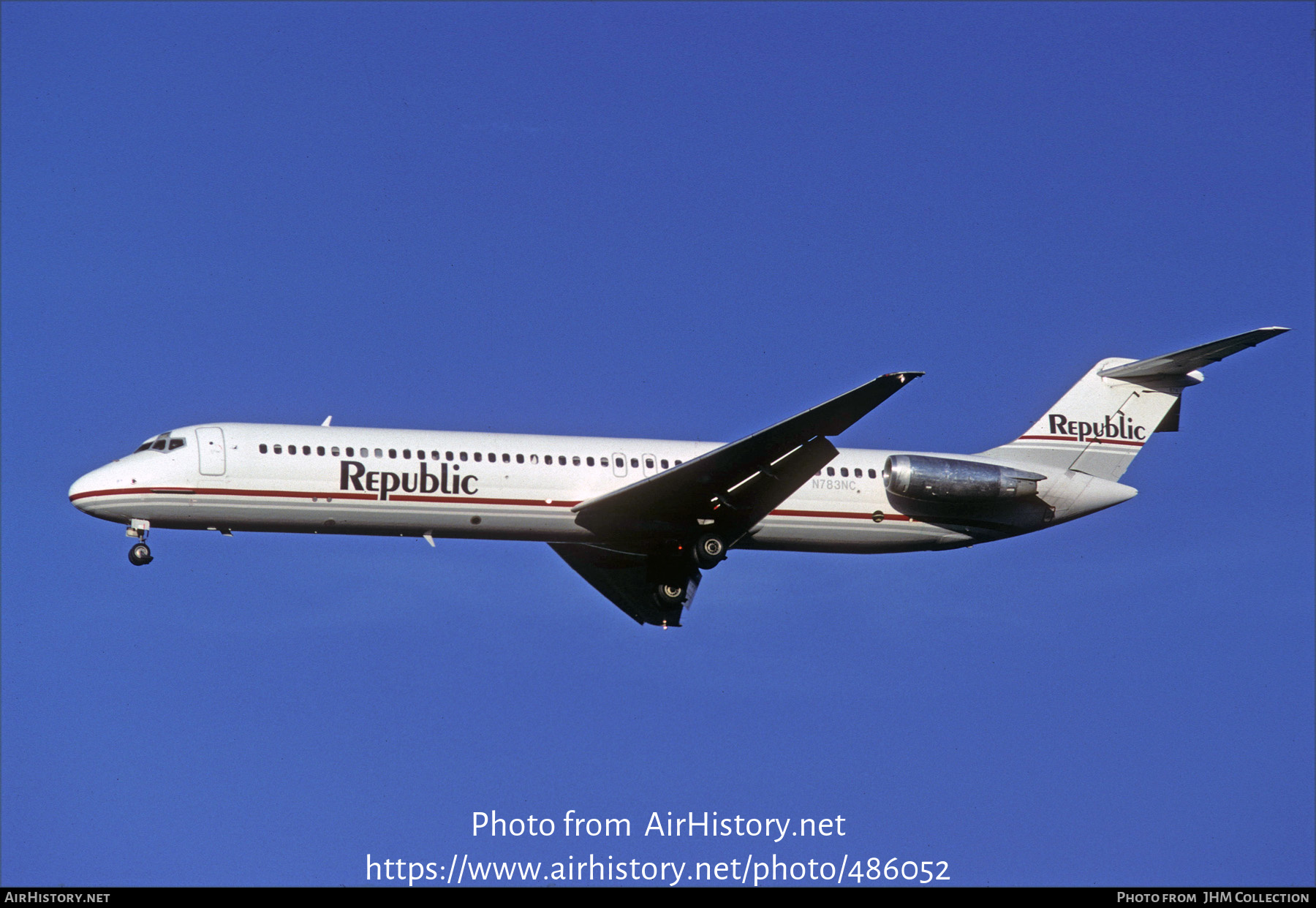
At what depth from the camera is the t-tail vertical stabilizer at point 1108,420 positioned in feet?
124

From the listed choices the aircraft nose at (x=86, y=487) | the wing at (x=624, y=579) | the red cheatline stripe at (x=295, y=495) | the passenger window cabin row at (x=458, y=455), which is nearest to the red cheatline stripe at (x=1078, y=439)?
the wing at (x=624, y=579)

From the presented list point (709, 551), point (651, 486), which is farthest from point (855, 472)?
point (651, 486)

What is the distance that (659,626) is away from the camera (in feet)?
122

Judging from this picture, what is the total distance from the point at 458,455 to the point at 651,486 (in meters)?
4.15

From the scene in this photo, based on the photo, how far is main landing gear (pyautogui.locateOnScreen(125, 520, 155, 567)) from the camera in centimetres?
3178

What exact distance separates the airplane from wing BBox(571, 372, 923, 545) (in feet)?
0.15

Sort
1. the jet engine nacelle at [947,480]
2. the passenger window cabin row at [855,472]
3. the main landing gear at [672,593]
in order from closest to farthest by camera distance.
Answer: the jet engine nacelle at [947,480]
the passenger window cabin row at [855,472]
the main landing gear at [672,593]

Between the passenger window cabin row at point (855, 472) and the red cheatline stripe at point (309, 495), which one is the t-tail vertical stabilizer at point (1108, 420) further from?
the red cheatline stripe at point (309, 495)

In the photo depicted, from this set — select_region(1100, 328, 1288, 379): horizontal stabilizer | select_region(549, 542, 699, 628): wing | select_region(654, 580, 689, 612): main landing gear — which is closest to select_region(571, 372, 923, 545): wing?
select_region(654, 580, 689, 612): main landing gear

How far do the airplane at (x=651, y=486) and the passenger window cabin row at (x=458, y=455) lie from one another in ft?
0.11

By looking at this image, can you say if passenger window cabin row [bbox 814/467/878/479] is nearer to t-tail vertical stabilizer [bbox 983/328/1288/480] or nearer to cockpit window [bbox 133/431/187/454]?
t-tail vertical stabilizer [bbox 983/328/1288/480]
